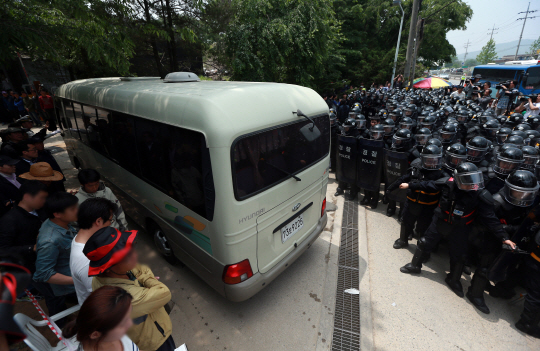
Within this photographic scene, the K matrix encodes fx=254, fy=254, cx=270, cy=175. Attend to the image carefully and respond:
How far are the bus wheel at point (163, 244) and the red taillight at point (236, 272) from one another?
5.22ft

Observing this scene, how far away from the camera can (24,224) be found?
8.33 ft

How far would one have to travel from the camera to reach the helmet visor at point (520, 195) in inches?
121

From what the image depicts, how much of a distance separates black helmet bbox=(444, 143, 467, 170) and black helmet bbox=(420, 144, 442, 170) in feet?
1.52

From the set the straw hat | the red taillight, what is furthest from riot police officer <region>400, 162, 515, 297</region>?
the straw hat

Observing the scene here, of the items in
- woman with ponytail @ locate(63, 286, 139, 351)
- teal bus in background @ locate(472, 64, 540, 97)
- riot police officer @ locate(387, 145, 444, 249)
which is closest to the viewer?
woman with ponytail @ locate(63, 286, 139, 351)

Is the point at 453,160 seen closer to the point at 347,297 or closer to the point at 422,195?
the point at 422,195

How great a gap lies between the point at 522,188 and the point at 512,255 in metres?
0.85

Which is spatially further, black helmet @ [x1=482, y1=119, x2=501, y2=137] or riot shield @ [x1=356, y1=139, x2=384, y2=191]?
black helmet @ [x1=482, y1=119, x2=501, y2=137]

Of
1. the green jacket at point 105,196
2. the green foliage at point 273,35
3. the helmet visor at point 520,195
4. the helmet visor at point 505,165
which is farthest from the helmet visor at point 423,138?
the green foliage at point 273,35

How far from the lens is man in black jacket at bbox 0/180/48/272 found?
7.95 feet

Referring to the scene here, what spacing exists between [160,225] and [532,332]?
16.0ft

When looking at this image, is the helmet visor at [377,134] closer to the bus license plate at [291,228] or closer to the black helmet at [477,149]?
the black helmet at [477,149]

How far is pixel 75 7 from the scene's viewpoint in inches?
197

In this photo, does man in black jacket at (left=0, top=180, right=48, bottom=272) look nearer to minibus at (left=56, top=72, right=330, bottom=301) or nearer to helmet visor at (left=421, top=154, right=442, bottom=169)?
minibus at (left=56, top=72, right=330, bottom=301)
